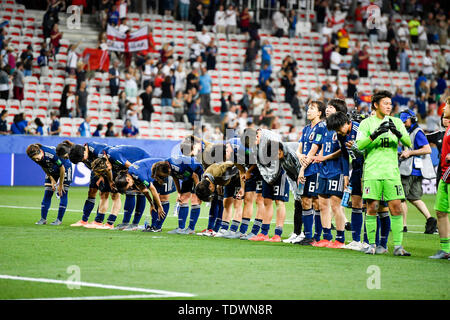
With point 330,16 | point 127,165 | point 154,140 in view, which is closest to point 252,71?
point 330,16

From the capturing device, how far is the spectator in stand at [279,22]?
1442 inches

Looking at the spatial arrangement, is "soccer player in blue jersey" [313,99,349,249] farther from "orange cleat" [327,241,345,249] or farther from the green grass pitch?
the green grass pitch

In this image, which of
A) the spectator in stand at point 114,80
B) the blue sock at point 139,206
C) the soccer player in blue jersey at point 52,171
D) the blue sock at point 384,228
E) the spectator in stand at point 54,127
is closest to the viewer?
the blue sock at point 384,228

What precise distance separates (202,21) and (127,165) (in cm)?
2090

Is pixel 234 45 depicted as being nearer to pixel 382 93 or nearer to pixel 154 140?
pixel 154 140

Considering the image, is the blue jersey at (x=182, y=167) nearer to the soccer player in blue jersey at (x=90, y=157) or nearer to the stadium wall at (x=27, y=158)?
the soccer player in blue jersey at (x=90, y=157)

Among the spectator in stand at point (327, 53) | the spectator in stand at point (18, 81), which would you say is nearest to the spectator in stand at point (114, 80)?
the spectator in stand at point (18, 81)

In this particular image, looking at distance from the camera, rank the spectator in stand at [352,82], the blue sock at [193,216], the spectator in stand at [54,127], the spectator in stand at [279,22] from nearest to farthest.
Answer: the blue sock at [193,216] → the spectator in stand at [54,127] → the spectator in stand at [352,82] → the spectator in stand at [279,22]

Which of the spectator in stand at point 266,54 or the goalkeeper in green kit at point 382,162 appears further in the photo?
the spectator in stand at point 266,54

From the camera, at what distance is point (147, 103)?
29.7m

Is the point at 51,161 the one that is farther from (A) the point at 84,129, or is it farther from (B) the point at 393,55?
(B) the point at 393,55

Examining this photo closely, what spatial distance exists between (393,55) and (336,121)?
89.4ft

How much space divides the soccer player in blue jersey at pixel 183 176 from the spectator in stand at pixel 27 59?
16562 mm

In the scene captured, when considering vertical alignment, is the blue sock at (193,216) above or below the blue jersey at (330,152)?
below
